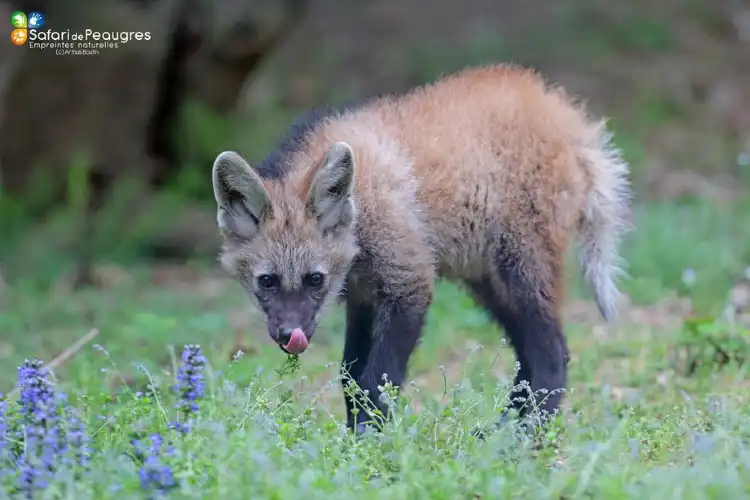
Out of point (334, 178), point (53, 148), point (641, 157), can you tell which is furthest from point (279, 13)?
point (334, 178)

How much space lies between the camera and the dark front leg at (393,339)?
4.63 meters

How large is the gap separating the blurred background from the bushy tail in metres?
1.09

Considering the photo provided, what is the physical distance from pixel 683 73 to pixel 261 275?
32.4 ft

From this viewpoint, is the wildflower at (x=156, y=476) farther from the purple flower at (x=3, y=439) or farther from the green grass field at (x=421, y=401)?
the purple flower at (x=3, y=439)

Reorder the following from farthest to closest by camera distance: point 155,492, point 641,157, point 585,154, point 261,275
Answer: point 641,157 → point 585,154 → point 261,275 → point 155,492

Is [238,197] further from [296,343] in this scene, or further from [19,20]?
[19,20]

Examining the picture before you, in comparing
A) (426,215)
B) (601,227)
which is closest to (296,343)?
(426,215)

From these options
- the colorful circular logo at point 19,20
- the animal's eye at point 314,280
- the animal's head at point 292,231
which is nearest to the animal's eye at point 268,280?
the animal's head at point 292,231

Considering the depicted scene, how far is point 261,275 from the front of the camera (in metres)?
4.53

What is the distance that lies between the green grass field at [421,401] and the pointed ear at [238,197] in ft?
2.06

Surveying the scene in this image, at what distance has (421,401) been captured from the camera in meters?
5.02

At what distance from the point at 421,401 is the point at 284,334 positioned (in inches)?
39.4

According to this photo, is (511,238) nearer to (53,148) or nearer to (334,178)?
(334,178)

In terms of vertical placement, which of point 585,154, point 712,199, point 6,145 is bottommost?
point 712,199
